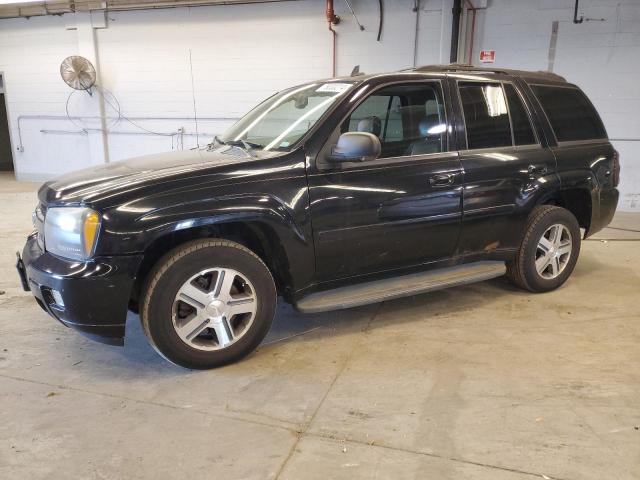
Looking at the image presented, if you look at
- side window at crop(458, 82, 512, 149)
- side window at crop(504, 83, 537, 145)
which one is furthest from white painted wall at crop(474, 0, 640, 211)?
side window at crop(458, 82, 512, 149)

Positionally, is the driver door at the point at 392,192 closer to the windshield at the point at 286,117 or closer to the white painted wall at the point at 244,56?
the windshield at the point at 286,117

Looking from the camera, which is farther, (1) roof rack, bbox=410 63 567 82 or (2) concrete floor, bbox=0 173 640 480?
(1) roof rack, bbox=410 63 567 82

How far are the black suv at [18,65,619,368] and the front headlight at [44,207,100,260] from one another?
0.01 m

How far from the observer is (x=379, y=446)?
7.26 ft

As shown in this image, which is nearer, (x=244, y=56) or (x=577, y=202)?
(x=577, y=202)

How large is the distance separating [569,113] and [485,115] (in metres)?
0.98

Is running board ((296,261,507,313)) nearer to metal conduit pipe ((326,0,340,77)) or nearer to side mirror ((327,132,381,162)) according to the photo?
side mirror ((327,132,381,162))

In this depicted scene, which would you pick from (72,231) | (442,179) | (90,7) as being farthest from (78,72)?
(442,179)

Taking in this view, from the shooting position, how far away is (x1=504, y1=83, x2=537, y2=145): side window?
3738mm

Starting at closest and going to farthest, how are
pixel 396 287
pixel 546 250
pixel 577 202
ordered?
pixel 396 287 → pixel 546 250 → pixel 577 202

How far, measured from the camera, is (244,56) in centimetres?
906

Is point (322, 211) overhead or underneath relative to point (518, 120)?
underneath

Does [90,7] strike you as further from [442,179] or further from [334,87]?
[442,179]

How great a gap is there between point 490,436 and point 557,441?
290 mm
